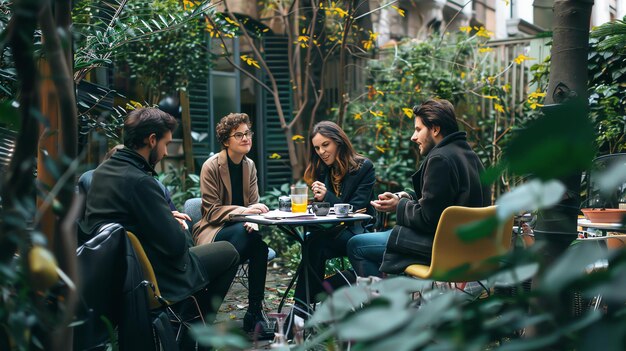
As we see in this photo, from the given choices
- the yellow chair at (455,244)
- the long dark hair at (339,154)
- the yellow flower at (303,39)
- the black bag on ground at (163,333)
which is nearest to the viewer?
the black bag on ground at (163,333)

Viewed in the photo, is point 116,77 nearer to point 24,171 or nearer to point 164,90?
point 164,90

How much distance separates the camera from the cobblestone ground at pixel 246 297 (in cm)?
595

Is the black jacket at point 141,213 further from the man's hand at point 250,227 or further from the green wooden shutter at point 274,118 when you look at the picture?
the green wooden shutter at point 274,118

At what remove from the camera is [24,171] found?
1.31 meters

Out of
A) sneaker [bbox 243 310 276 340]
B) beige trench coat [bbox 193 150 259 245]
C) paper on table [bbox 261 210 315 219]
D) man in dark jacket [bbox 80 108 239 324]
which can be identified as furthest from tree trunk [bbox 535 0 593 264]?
beige trench coat [bbox 193 150 259 245]

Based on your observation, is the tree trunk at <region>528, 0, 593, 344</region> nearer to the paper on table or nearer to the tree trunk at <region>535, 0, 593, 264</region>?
the tree trunk at <region>535, 0, 593, 264</region>

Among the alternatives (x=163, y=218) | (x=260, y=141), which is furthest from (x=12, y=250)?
(x=260, y=141)

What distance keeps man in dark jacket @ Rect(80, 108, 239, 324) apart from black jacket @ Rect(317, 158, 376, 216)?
5.92 feet

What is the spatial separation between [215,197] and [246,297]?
1.33 meters

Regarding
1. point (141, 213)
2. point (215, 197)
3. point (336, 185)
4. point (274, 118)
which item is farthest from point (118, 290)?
Result: point (274, 118)

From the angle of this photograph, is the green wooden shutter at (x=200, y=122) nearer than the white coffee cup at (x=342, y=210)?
No

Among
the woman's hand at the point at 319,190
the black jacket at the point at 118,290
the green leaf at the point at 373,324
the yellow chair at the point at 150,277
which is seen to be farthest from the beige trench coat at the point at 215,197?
the green leaf at the point at 373,324

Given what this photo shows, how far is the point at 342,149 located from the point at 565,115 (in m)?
5.35

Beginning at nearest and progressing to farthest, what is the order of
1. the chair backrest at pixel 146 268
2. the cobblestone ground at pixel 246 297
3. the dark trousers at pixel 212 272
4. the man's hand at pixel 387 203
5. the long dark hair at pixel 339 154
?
the chair backrest at pixel 146 268, the dark trousers at pixel 212 272, the man's hand at pixel 387 203, the cobblestone ground at pixel 246 297, the long dark hair at pixel 339 154
